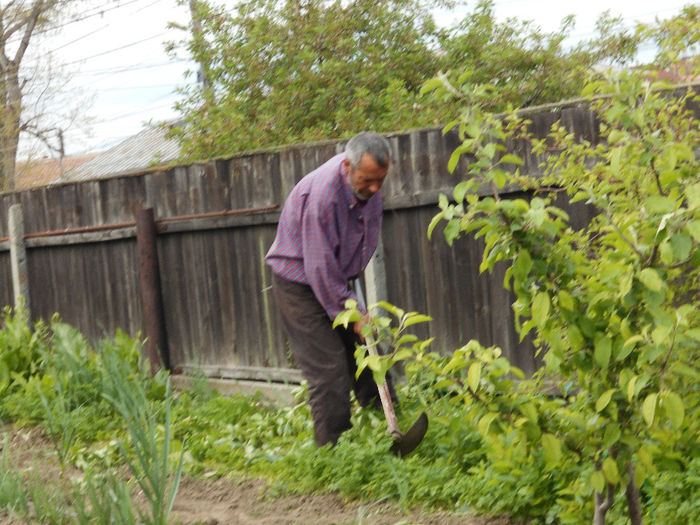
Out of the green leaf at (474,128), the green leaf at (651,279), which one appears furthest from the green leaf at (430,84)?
the green leaf at (651,279)

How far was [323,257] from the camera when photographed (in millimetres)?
4543

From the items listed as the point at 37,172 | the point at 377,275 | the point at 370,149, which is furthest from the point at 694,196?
the point at 37,172

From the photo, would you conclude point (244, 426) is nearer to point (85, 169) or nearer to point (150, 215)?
point (150, 215)

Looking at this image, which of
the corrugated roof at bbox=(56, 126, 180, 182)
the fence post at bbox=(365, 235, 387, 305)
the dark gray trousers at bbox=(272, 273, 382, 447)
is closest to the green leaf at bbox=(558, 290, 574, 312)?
the dark gray trousers at bbox=(272, 273, 382, 447)

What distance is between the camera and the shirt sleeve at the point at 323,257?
4.54m

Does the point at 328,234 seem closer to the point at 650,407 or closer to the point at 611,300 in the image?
the point at 611,300

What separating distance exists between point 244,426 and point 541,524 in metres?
2.69

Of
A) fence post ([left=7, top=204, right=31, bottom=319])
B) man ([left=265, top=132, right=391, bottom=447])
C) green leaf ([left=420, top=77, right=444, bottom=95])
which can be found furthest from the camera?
fence post ([left=7, top=204, right=31, bottom=319])

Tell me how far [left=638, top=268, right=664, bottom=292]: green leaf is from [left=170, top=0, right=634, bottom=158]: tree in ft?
24.5

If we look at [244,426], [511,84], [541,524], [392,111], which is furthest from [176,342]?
[511,84]

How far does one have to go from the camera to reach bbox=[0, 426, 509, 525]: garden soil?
12.2ft

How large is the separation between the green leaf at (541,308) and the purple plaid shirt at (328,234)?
2081 millimetres

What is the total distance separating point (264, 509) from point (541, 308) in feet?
6.93

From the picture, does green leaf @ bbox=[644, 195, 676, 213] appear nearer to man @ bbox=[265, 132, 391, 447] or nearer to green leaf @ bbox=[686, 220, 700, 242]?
green leaf @ bbox=[686, 220, 700, 242]
